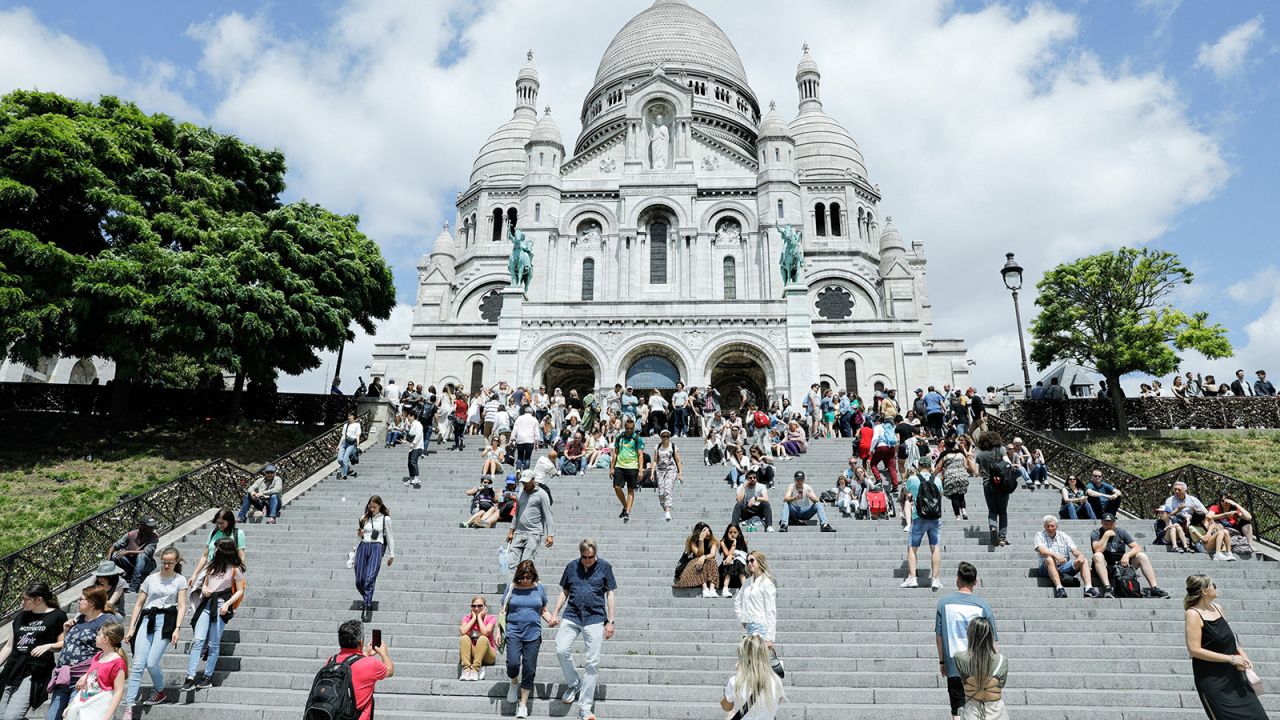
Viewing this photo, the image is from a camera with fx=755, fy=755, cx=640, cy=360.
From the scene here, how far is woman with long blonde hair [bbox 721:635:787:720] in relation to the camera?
463cm

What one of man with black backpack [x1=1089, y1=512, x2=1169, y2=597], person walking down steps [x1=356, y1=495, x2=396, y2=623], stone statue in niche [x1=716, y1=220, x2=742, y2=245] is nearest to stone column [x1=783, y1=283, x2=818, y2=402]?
stone statue in niche [x1=716, y1=220, x2=742, y2=245]

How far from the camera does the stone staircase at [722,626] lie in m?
7.26

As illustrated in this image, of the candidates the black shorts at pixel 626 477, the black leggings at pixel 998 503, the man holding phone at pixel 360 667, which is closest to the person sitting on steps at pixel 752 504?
the black shorts at pixel 626 477

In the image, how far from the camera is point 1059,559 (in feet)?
32.1

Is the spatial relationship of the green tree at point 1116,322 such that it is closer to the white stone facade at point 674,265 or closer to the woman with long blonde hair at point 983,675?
the white stone facade at point 674,265

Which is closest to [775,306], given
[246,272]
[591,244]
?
[591,244]

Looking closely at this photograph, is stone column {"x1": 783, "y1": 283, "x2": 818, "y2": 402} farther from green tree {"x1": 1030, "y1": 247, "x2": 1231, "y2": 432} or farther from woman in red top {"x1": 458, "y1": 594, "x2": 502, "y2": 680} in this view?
woman in red top {"x1": 458, "y1": 594, "x2": 502, "y2": 680}

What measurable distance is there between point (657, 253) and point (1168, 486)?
24364 millimetres

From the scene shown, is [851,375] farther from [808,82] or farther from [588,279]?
[808,82]

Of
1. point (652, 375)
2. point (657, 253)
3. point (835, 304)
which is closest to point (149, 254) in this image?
point (652, 375)

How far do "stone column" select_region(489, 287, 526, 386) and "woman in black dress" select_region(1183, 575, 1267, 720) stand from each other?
24.1 meters

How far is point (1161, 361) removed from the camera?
21.3 m

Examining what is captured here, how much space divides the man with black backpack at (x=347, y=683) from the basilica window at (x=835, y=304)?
37093mm

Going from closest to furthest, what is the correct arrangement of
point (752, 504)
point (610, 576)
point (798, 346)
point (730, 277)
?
point (610, 576)
point (752, 504)
point (798, 346)
point (730, 277)
